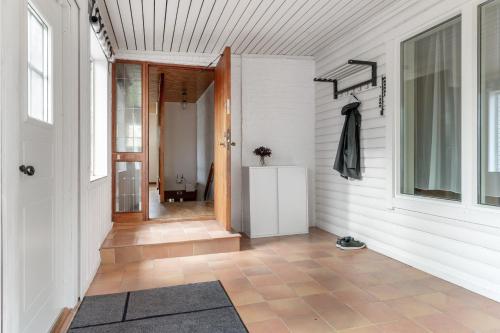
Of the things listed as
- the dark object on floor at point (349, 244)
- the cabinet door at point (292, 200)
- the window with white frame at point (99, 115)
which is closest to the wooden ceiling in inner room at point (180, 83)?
the window with white frame at point (99, 115)

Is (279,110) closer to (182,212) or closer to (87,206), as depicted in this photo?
(182,212)

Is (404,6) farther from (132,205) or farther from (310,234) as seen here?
(132,205)

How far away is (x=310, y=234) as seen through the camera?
4410 millimetres

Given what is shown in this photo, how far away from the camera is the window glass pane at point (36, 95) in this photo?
1.70 metres

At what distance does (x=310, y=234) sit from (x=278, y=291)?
6.38 feet

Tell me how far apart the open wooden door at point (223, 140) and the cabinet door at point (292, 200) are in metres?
0.79

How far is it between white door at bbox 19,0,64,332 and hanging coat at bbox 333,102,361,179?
2905mm

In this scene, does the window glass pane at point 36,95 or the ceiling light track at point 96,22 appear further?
the ceiling light track at point 96,22

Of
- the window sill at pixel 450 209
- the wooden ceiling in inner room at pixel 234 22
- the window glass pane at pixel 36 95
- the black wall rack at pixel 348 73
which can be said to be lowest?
the window sill at pixel 450 209

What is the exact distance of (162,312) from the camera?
86.8 inches

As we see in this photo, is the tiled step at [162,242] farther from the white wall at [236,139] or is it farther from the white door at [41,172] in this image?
the white door at [41,172]

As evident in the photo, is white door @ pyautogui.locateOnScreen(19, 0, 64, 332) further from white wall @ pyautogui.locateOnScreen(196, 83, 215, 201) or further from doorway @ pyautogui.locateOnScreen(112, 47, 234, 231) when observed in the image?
white wall @ pyautogui.locateOnScreen(196, 83, 215, 201)

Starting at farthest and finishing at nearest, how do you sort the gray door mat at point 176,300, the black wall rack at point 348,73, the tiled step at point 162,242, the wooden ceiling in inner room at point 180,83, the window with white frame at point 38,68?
the wooden ceiling in inner room at point 180,83, the black wall rack at point 348,73, the tiled step at point 162,242, the gray door mat at point 176,300, the window with white frame at point 38,68

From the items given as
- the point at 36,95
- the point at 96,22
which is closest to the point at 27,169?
the point at 36,95
